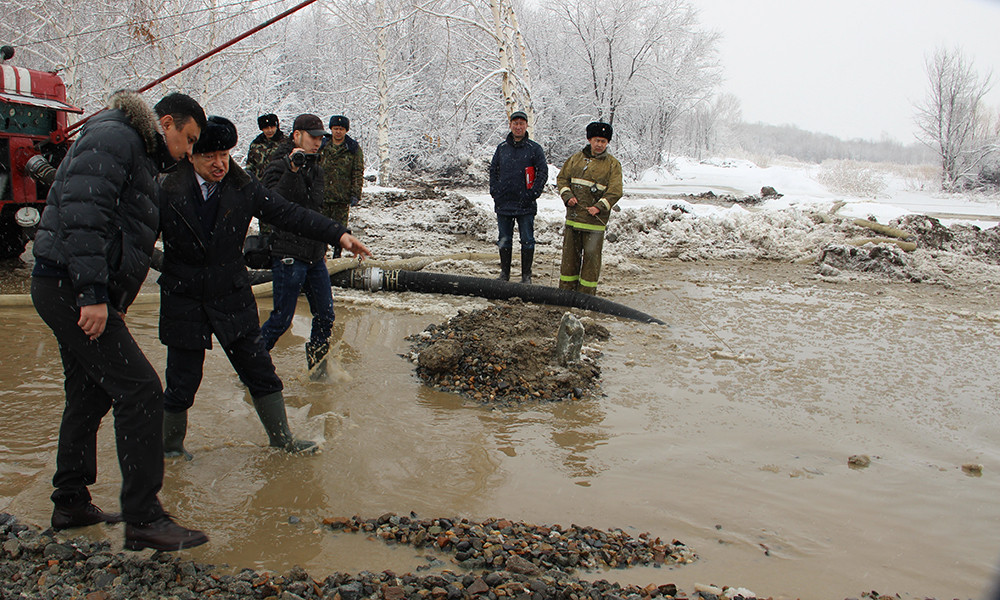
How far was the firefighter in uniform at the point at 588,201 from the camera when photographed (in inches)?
297

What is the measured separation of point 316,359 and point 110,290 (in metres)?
2.43

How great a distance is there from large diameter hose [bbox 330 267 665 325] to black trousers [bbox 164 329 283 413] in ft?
14.6

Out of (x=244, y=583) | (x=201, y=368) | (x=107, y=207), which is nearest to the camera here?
(x=244, y=583)

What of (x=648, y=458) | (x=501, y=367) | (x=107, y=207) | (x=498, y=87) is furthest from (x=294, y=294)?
Answer: (x=498, y=87)

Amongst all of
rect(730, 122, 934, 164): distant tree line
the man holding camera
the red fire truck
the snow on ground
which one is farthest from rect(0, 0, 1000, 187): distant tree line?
rect(730, 122, 934, 164): distant tree line

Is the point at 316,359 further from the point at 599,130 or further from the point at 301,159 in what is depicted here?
the point at 599,130

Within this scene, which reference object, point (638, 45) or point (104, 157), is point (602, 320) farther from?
point (638, 45)

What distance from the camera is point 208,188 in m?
3.23

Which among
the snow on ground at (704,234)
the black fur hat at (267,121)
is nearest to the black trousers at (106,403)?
the black fur hat at (267,121)

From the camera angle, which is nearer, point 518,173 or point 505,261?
point 518,173

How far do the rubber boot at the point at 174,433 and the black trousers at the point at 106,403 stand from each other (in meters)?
0.65

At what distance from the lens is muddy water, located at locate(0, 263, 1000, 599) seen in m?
2.91

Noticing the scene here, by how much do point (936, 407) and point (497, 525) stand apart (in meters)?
3.64

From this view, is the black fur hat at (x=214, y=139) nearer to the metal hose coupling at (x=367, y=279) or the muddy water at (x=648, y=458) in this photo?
the muddy water at (x=648, y=458)
